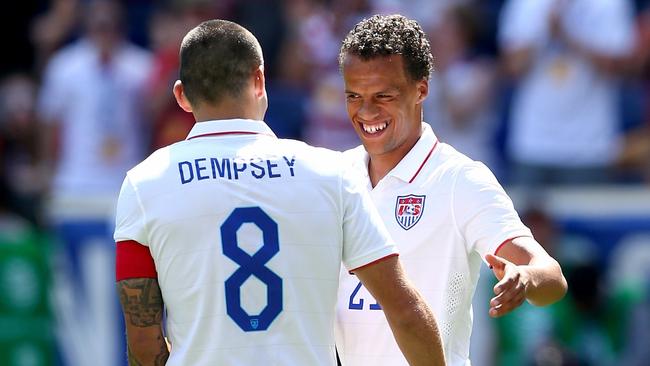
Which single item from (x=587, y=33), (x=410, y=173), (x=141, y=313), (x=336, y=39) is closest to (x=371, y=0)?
(x=336, y=39)

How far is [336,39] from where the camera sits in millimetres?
9969

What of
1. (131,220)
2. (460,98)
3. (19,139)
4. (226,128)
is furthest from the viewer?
(19,139)

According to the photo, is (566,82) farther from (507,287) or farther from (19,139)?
(507,287)

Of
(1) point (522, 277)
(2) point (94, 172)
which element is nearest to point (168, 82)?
(2) point (94, 172)

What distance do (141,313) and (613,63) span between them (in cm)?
628

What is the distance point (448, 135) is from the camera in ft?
33.0

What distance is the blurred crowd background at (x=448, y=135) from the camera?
31.6 ft

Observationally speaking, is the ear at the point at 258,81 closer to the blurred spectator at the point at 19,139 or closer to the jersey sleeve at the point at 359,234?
the jersey sleeve at the point at 359,234

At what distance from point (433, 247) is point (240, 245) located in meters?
0.78

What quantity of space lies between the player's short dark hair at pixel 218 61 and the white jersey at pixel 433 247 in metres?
0.75

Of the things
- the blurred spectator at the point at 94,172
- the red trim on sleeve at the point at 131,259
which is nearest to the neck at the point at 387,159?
the red trim on sleeve at the point at 131,259

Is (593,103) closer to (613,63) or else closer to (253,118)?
(613,63)

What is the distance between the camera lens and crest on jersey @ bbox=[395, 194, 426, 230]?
455 cm

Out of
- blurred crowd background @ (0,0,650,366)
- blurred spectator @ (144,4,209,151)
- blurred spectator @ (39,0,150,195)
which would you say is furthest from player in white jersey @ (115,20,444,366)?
blurred spectator @ (39,0,150,195)
